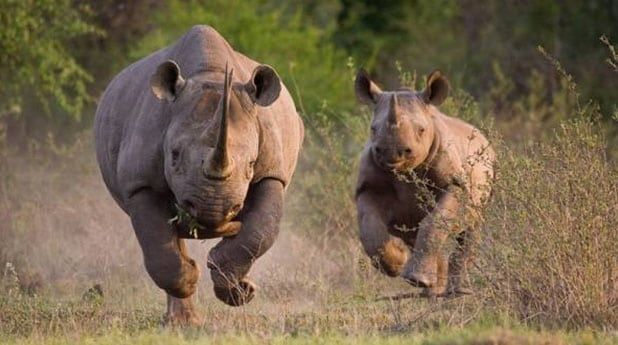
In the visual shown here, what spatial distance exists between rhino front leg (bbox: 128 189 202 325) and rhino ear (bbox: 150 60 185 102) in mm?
624

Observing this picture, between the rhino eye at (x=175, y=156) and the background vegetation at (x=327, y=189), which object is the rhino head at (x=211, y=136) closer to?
the rhino eye at (x=175, y=156)

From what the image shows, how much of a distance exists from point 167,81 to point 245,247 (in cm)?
109

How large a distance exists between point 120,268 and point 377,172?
2.63m

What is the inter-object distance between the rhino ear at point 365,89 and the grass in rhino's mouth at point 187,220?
3.06m

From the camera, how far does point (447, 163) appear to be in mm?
12641

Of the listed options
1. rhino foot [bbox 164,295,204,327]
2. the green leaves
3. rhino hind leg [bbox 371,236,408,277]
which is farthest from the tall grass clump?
the green leaves

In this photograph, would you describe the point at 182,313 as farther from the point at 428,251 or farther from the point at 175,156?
the point at 428,251

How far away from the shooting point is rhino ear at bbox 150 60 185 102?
1007cm

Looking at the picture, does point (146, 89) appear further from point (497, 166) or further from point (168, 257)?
point (497, 166)

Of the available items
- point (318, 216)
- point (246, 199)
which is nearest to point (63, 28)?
point (318, 216)

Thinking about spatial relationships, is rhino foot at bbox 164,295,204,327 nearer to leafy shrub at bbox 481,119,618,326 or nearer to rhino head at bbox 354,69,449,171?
rhino head at bbox 354,69,449,171

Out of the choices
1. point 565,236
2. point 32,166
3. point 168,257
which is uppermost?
point 565,236

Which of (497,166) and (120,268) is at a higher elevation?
(497,166)

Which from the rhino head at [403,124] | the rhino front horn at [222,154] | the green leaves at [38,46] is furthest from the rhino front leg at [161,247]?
the green leaves at [38,46]
